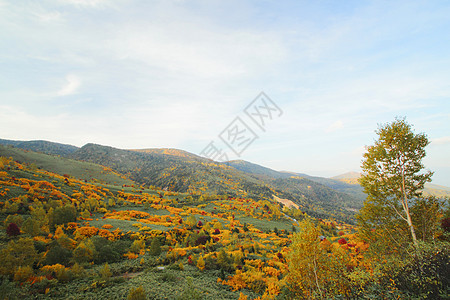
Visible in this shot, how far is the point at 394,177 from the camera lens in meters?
20.5

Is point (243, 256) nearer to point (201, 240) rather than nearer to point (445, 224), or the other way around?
point (201, 240)

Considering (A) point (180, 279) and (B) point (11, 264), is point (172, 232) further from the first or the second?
(B) point (11, 264)

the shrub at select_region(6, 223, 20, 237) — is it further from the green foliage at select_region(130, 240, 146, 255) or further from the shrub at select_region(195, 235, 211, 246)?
the shrub at select_region(195, 235, 211, 246)

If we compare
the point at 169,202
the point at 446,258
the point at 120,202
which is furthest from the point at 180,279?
the point at 169,202

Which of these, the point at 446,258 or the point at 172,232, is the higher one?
the point at 446,258

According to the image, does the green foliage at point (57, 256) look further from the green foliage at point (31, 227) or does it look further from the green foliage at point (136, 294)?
the green foliage at point (136, 294)

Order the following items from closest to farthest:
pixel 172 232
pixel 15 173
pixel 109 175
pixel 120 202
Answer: pixel 172 232 < pixel 15 173 < pixel 120 202 < pixel 109 175

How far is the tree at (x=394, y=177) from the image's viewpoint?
65.0 ft

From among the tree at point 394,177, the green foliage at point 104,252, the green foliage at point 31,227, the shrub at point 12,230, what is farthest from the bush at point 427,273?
the shrub at point 12,230

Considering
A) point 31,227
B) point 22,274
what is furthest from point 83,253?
point 31,227

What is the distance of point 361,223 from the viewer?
22250mm

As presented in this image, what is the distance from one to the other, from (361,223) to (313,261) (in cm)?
1530

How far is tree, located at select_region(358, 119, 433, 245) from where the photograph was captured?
65.0 ft

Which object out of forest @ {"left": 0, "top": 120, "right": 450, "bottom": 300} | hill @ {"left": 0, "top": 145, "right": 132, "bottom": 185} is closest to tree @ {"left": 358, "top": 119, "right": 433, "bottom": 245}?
forest @ {"left": 0, "top": 120, "right": 450, "bottom": 300}
